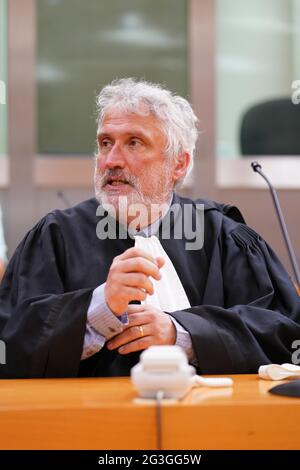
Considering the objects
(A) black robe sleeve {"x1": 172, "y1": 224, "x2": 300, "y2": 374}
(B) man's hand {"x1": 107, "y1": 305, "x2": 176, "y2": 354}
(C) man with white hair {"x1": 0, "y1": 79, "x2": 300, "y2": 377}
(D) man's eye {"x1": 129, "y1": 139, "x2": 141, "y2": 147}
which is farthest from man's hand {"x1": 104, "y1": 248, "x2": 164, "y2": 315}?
(D) man's eye {"x1": 129, "y1": 139, "x2": 141, "y2": 147}

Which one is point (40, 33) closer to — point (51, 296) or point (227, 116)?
point (227, 116)

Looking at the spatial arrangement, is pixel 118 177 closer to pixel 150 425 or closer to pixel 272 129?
pixel 150 425

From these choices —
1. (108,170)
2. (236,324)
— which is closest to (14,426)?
(236,324)

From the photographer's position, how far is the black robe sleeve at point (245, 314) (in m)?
2.51

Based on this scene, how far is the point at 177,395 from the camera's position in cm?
172

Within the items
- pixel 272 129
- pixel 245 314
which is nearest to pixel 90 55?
pixel 272 129

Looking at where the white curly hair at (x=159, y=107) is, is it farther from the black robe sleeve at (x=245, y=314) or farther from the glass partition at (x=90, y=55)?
the glass partition at (x=90, y=55)

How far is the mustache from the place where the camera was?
2918 mm

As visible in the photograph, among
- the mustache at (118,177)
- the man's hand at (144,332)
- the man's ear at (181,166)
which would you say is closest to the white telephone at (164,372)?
the man's hand at (144,332)

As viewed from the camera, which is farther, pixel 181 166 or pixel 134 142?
pixel 181 166

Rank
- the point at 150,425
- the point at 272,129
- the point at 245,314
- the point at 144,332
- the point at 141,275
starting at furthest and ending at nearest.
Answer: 1. the point at 272,129
2. the point at 245,314
3. the point at 144,332
4. the point at 141,275
5. the point at 150,425

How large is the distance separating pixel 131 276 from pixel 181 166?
1002 mm

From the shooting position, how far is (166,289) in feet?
9.44

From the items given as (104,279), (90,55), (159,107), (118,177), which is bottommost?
(104,279)
